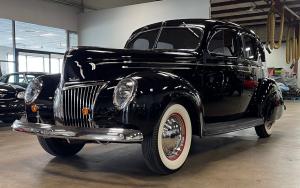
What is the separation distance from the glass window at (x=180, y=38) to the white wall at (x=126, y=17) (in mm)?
6809

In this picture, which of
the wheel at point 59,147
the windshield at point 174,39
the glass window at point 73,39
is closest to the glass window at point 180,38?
the windshield at point 174,39

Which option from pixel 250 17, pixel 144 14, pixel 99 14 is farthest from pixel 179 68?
pixel 250 17

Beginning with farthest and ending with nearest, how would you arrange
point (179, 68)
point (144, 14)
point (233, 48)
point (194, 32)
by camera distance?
point (144, 14) < point (233, 48) < point (194, 32) < point (179, 68)

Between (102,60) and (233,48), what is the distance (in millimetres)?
2058

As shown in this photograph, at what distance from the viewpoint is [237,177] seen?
11.2 feet

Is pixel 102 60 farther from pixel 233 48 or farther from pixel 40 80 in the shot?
pixel 233 48

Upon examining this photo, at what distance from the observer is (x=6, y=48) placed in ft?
42.9

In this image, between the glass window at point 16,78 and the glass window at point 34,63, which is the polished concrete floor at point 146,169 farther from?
the glass window at point 34,63

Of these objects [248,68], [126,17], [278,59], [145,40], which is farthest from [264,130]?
[278,59]

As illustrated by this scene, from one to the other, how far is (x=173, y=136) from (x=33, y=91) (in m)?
1.53

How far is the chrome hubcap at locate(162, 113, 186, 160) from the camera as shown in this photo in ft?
11.3

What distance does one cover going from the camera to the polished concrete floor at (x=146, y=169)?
327 cm

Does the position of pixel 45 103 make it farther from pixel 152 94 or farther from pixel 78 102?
pixel 152 94

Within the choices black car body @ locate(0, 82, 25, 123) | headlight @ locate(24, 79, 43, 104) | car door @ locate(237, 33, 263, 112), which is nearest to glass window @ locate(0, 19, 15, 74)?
black car body @ locate(0, 82, 25, 123)
